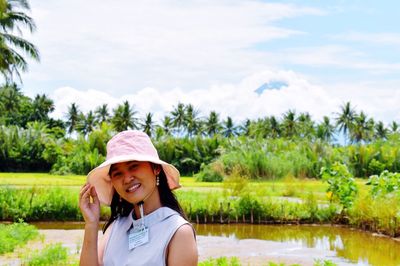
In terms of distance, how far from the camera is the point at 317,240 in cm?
1289

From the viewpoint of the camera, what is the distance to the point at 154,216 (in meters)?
2.34

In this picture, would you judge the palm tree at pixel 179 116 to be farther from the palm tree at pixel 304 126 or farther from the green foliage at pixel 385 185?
the green foliage at pixel 385 185

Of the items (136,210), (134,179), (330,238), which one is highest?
(134,179)

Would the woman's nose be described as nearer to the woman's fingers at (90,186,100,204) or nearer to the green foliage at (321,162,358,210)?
the woman's fingers at (90,186,100,204)

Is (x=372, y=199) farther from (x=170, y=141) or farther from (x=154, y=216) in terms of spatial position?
(x=170, y=141)

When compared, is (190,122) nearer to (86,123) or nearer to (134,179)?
(86,123)

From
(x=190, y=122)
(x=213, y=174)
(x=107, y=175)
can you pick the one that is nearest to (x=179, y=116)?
(x=190, y=122)

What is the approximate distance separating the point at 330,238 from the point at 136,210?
11.4 m

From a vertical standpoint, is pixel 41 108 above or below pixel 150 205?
above

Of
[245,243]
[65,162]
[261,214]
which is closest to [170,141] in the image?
[65,162]

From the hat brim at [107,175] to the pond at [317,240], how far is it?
26.8 feet

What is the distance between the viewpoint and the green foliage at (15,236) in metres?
9.59

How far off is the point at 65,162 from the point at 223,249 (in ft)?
80.9

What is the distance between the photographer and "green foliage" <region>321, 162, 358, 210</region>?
15359 mm
